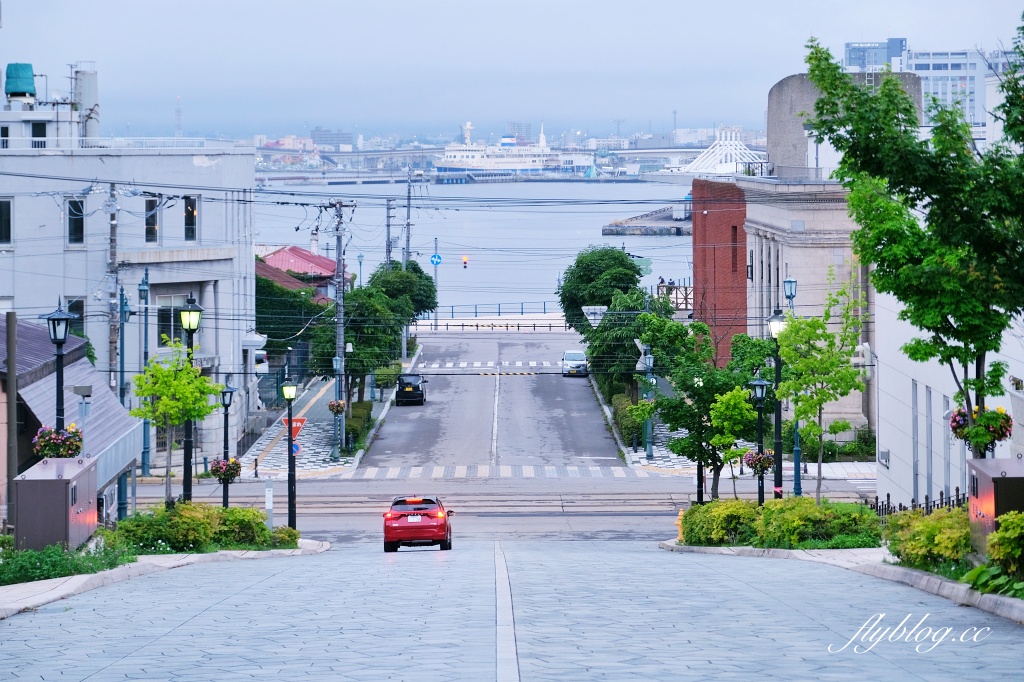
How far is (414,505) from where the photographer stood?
95.8ft

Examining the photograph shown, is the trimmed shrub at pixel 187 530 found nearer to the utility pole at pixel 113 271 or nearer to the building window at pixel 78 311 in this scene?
the utility pole at pixel 113 271

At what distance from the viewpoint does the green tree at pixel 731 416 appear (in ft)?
114

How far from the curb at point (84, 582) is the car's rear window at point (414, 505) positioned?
5.88 metres

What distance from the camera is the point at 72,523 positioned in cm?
1844

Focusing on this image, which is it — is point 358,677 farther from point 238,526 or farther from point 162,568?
point 238,526

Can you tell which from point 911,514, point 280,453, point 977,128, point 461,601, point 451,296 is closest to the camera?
point 461,601

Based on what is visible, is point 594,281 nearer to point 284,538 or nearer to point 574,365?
point 574,365

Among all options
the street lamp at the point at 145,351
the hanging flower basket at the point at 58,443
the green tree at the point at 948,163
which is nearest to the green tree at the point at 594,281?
the street lamp at the point at 145,351

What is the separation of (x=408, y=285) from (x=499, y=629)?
75987 mm

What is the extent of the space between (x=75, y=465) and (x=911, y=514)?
1232cm

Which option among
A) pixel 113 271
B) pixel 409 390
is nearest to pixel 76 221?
pixel 113 271

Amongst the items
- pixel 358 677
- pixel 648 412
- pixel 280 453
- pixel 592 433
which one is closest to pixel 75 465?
pixel 358 677

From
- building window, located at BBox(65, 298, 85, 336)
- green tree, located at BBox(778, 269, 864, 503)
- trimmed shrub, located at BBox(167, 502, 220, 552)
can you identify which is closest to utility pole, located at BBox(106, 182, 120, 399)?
building window, located at BBox(65, 298, 85, 336)

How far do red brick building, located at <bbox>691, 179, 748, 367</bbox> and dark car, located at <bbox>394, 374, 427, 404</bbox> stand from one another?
15048 millimetres
